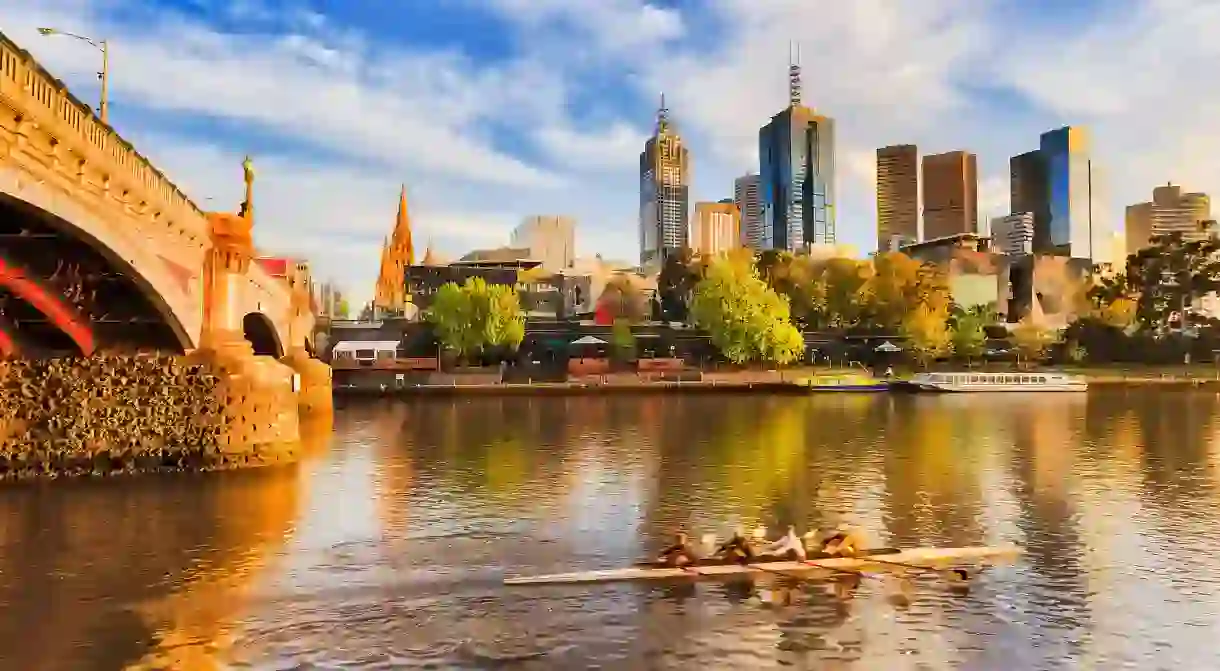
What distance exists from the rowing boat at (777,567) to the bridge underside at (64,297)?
1461 centimetres

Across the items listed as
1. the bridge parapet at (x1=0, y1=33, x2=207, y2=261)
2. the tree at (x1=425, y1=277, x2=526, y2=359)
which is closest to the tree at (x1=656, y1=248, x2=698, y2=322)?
the tree at (x1=425, y1=277, x2=526, y2=359)

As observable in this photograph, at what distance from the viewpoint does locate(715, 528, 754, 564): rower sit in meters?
22.2

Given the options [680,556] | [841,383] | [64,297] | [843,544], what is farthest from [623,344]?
[680,556]

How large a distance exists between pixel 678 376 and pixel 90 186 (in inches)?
2692

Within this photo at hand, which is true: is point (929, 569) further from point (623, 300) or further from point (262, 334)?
point (623, 300)

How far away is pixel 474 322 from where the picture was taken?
322 ft

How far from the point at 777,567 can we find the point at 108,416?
23.7 meters

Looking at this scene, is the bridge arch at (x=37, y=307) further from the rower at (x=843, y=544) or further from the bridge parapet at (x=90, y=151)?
the rower at (x=843, y=544)

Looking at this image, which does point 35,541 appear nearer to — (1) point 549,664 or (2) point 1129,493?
(1) point 549,664

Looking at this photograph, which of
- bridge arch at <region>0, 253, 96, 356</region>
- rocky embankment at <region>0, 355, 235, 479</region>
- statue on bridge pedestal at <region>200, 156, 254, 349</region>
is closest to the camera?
bridge arch at <region>0, 253, 96, 356</region>

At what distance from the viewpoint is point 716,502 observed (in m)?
31.8

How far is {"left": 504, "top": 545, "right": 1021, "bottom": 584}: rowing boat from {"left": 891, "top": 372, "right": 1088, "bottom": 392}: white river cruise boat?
6409cm

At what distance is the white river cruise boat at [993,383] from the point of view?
83875 millimetres

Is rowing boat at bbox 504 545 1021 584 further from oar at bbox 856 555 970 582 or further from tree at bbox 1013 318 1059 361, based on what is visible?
tree at bbox 1013 318 1059 361
